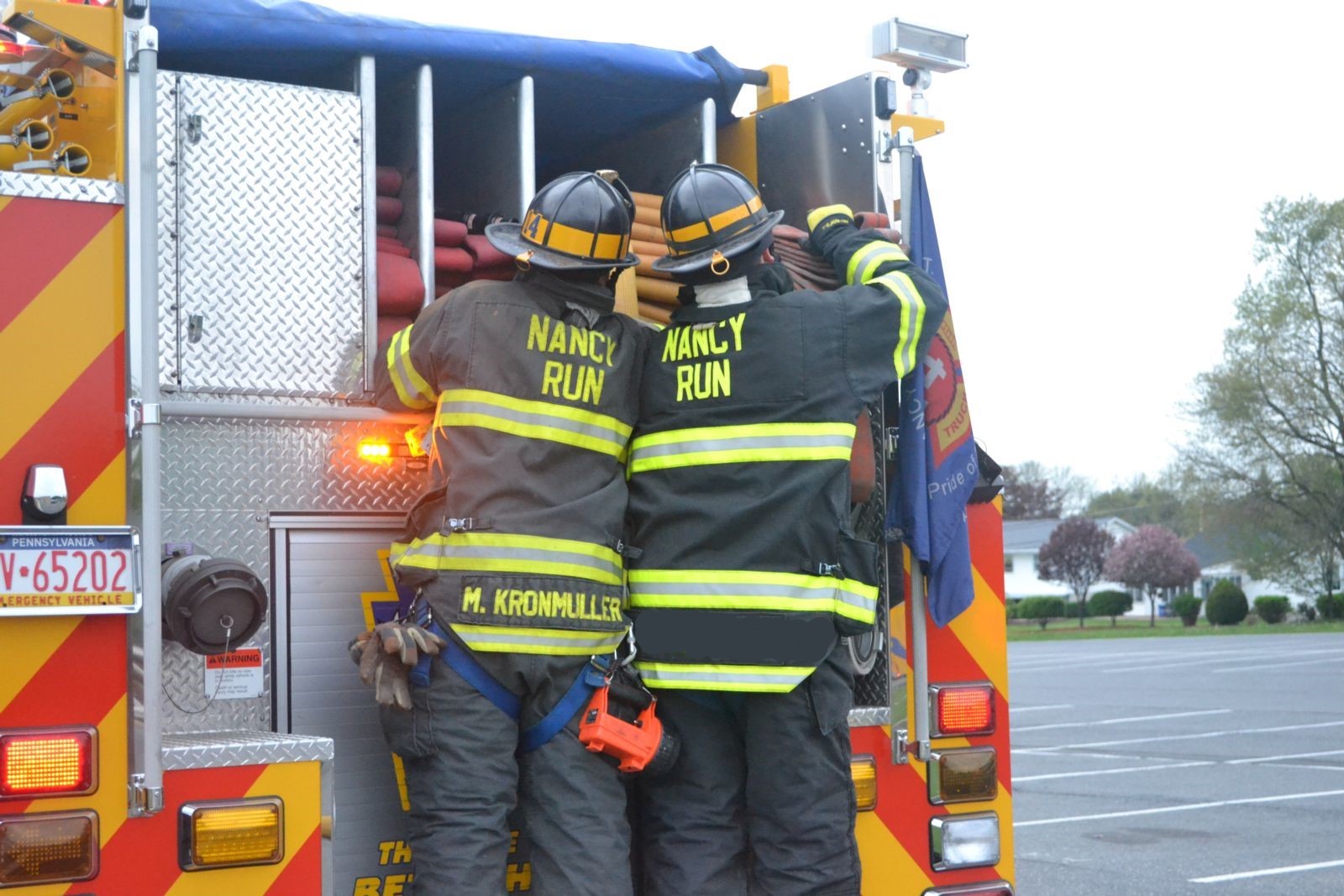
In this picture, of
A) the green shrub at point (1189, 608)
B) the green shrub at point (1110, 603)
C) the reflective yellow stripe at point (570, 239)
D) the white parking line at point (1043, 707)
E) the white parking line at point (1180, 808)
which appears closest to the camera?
the reflective yellow stripe at point (570, 239)

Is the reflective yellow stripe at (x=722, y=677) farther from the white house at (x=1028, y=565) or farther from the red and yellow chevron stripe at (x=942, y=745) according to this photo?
the white house at (x=1028, y=565)

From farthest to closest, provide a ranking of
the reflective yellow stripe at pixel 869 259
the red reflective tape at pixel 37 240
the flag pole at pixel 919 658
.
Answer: the flag pole at pixel 919 658, the reflective yellow stripe at pixel 869 259, the red reflective tape at pixel 37 240

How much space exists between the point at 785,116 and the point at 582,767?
2.05m

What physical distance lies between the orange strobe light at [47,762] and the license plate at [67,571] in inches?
8.6

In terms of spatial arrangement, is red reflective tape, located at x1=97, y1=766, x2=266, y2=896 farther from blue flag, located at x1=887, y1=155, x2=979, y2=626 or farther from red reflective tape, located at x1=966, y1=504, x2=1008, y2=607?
red reflective tape, located at x1=966, y1=504, x2=1008, y2=607

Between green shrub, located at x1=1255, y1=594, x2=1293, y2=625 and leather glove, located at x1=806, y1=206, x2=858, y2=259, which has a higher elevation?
leather glove, located at x1=806, y1=206, x2=858, y2=259

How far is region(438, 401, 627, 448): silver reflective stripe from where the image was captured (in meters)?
3.21

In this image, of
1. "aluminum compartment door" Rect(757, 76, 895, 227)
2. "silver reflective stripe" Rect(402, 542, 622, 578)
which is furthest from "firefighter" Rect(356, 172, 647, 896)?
"aluminum compartment door" Rect(757, 76, 895, 227)

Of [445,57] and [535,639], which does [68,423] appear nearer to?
[535,639]

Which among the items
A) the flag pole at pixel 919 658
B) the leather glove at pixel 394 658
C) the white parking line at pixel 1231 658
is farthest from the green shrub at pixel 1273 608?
the leather glove at pixel 394 658

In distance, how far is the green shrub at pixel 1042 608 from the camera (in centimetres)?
5719

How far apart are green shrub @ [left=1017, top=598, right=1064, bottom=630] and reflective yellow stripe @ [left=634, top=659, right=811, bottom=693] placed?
182 ft

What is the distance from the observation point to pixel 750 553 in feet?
10.9

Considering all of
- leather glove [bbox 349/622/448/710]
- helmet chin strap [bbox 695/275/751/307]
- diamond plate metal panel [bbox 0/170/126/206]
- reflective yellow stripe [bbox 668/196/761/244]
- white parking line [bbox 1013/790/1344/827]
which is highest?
reflective yellow stripe [bbox 668/196/761/244]
